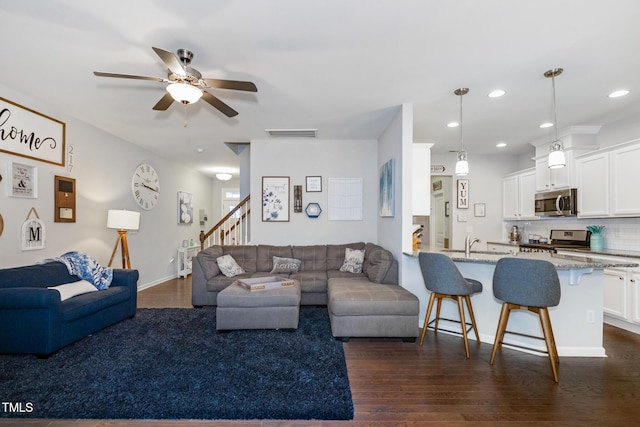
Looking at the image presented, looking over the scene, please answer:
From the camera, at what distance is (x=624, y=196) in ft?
11.8

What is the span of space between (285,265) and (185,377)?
227cm

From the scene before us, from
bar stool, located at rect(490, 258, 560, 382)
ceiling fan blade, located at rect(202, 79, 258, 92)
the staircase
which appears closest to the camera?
bar stool, located at rect(490, 258, 560, 382)

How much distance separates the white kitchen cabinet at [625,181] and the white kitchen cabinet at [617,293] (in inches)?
30.7

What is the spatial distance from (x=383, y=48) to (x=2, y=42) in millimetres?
3097

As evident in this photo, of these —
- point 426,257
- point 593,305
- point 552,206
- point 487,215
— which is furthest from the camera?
point 487,215

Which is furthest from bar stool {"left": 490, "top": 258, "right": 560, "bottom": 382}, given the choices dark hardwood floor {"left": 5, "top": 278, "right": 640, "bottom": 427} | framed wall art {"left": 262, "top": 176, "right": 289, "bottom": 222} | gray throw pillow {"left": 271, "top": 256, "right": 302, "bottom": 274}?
framed wall art {"left": 262, "top": 176, "right": 289, "bottom": 222}

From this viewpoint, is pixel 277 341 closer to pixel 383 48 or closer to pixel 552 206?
pixel 383 48

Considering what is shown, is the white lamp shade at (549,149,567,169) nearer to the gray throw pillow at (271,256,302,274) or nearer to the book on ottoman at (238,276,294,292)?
the book on ottoman at (238,276,294,292)

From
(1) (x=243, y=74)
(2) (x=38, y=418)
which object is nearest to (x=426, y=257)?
(1) (x=243, y=74)

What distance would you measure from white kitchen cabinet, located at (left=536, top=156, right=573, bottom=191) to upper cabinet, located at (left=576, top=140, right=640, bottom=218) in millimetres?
129

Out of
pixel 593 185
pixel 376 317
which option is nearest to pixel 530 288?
pixel 376 317

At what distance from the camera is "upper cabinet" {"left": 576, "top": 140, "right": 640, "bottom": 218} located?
11.5ft

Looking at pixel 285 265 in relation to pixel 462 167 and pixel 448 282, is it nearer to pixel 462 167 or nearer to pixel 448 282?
pixel 448 282

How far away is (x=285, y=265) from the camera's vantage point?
444cm
